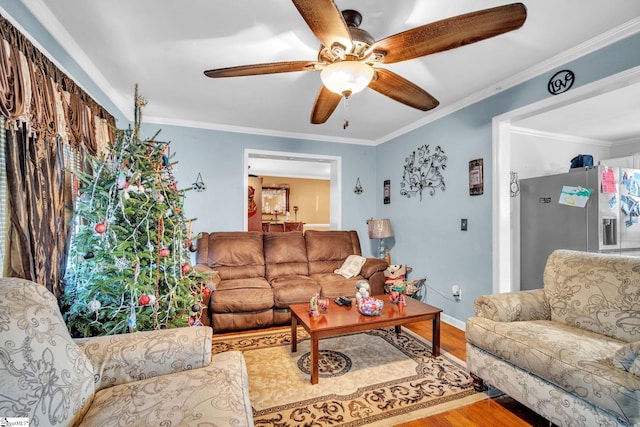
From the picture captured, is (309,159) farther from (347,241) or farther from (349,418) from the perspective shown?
(349,418)

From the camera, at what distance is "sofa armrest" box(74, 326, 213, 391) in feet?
4.10

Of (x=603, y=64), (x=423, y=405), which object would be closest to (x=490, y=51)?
(x=603, y=64)

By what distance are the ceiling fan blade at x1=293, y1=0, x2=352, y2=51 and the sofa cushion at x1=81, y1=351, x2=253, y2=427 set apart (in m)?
1.59

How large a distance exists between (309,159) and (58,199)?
318 centimetres

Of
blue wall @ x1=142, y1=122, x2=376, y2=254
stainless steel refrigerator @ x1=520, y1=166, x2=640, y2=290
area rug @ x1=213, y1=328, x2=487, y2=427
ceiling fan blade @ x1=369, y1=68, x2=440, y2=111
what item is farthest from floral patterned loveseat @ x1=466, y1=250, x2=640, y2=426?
blue wall @ x1=142, y1=122, x2=376, y2=254

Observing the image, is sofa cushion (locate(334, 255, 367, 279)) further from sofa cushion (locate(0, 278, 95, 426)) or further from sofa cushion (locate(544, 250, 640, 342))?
sofa cushion (locate(0, 278, 95, 426))

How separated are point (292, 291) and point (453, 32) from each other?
2.60 meters

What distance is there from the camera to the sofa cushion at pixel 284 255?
369 cm

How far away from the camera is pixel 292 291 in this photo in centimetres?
308

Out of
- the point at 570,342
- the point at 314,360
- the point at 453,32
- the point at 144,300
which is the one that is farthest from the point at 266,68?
the point at 570,342

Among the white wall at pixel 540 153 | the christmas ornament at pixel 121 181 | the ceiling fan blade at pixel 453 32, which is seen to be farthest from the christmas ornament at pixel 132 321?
the white wall at pixel 540 153

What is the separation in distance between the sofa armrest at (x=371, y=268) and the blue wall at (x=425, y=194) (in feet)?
1.88

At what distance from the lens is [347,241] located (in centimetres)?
414

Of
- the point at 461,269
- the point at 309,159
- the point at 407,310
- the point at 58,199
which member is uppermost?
the point at 309,159
